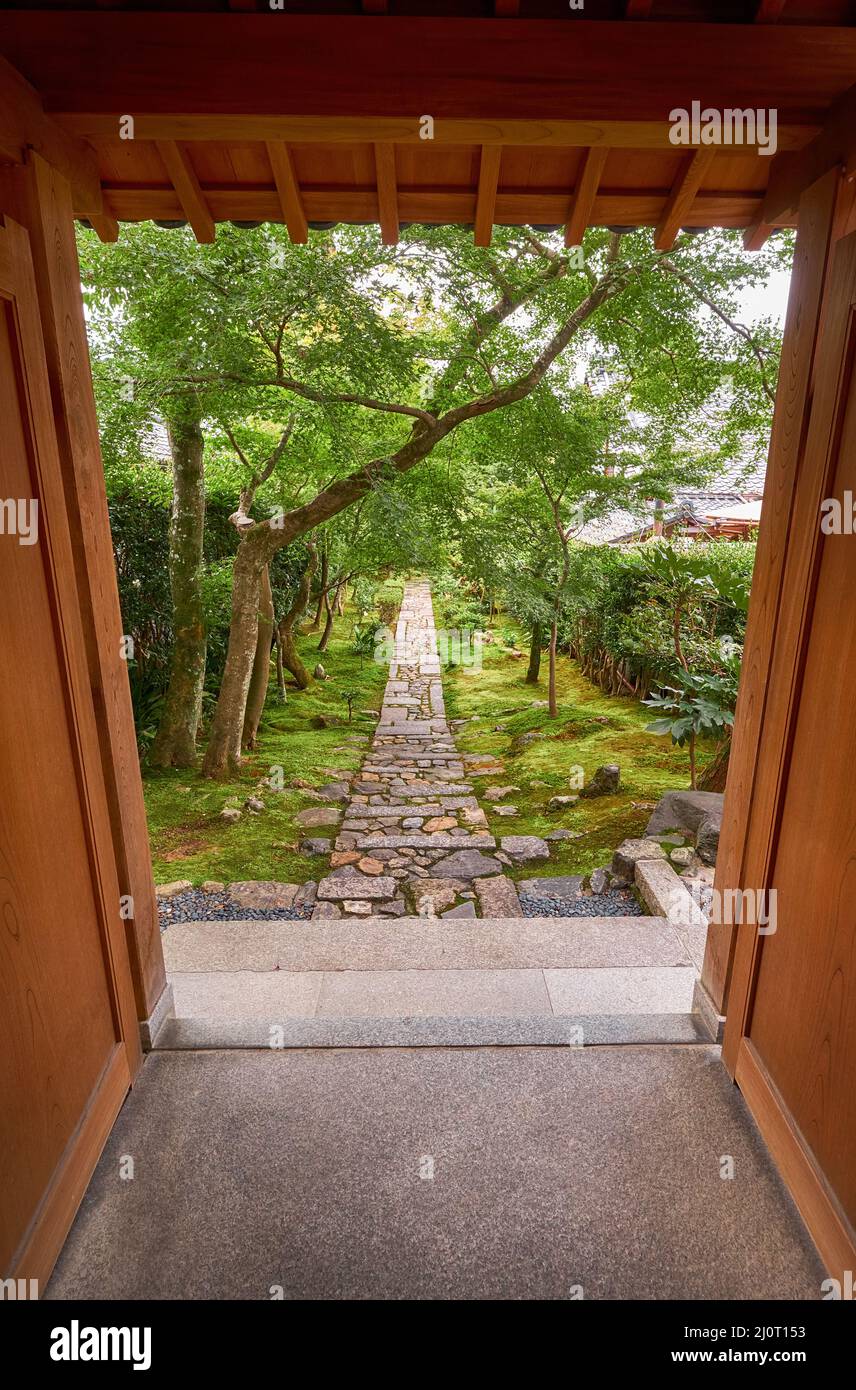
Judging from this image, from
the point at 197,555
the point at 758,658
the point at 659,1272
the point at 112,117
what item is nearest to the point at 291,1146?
the point at 659,1272

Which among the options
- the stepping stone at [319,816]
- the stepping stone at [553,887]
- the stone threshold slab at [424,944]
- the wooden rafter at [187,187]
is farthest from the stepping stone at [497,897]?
the wooden rafter at [187,187]

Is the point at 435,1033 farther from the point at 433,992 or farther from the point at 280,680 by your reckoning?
the point at 280,680

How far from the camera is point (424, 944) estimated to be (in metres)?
4.63

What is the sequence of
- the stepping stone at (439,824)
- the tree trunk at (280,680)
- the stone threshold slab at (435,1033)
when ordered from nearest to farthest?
the stone threshold slab at (435,1033), the stepping stone at (439,824), the tree trunk at (280,680)

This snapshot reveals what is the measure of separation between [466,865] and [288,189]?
5109 mm

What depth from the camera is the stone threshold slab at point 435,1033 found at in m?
3.00

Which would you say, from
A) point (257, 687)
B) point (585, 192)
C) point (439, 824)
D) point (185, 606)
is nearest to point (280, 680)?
point (257, 687)

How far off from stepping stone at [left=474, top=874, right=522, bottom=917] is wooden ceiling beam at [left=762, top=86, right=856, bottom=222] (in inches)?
176

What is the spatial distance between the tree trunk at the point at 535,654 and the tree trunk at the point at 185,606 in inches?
241

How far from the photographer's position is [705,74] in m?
2.18

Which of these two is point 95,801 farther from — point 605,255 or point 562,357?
point 562,357

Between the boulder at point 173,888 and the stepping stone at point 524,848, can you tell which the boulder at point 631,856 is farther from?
the boulder at point 173,888

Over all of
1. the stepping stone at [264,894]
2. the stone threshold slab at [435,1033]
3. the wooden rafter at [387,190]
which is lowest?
the stepping stone at [264,894]
